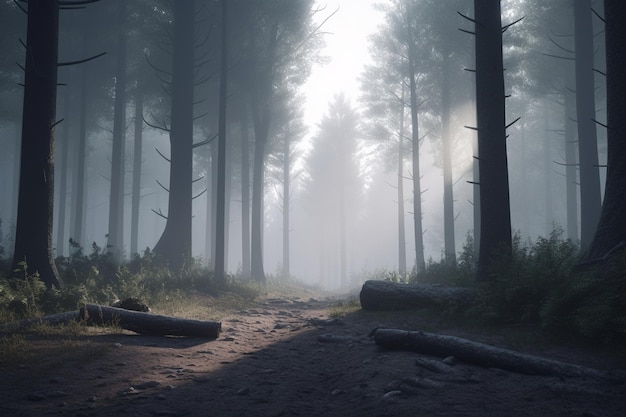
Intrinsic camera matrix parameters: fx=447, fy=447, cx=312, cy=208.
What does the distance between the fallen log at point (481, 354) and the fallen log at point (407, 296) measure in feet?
7.50

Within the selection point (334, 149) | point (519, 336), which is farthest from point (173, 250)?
point (334, 149)

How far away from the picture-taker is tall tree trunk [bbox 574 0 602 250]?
14.4 m

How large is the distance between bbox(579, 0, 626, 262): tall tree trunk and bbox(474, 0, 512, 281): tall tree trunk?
5.22 feet

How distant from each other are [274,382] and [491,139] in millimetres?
6403

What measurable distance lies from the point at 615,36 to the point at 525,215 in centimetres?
3231

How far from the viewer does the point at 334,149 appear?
37.8 m

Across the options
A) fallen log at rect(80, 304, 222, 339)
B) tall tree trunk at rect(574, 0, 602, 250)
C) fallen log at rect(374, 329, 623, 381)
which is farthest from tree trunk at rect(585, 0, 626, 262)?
fallen log at rect(80, 304, 222, 339)

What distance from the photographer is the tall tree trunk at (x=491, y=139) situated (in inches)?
343

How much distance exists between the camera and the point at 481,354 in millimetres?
4910

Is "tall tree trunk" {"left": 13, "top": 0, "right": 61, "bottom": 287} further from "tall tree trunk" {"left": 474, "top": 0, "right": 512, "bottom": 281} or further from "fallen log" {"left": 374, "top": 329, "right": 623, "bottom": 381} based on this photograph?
"tall tree trunk" {"left": 474, "top": 0, "right": 512, "bottom": 281}

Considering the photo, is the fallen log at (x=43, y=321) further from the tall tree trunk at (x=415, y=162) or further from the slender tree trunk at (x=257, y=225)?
the tall tree trunk at (x=415, y=162)

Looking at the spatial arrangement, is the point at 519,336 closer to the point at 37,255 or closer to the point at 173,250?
the point at 37,255

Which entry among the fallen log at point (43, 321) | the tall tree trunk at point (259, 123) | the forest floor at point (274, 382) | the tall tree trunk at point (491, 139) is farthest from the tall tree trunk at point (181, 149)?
the tall tree trunk at point (491, 139)

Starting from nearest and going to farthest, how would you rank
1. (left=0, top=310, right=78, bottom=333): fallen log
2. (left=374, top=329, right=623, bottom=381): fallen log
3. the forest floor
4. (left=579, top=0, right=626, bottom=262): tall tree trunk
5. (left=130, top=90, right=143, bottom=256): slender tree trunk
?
the forest floor < (left=374, top=329, right=623, bottom=381): fallen log < (left=0, top=310, right=78, bottom=333): fallen log < (left=579, top=0, right=626, bottom=262): tall tree trunk < (left=130, top=90, right=143, bottom=256): slender tree trunk
